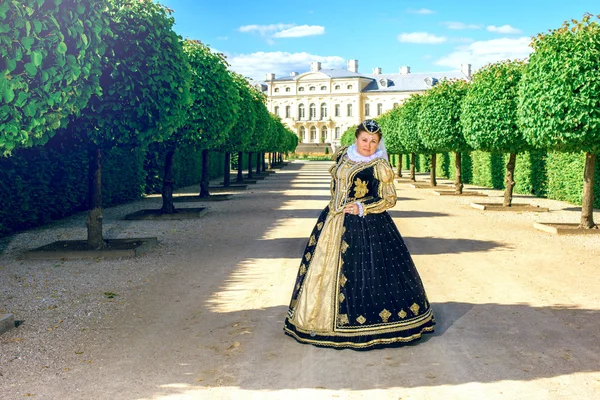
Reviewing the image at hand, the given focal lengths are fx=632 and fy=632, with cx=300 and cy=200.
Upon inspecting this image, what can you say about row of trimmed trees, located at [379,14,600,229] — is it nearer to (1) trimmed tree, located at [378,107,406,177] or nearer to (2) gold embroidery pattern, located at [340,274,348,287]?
(2) gold embroidery pattern, located at [340,274,348,287]

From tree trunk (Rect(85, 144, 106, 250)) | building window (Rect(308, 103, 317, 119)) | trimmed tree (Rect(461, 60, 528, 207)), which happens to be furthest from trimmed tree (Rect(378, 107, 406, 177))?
building window (Rect(308, 103, 317, 119))

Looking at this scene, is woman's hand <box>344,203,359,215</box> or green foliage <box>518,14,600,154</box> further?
green foliage <box>518,14,600,154</box>

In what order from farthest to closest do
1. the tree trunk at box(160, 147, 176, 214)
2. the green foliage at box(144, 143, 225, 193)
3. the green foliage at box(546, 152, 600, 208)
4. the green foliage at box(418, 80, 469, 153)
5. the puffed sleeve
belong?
the green foliage at box(144, 143, 225, 193)
the green foliage at box(418, 80, 469, 153)
the green foliage at box(546, 152, 600, 208)
the tree trunk at box(160, 147, 176, 214)
the puffed sleeve

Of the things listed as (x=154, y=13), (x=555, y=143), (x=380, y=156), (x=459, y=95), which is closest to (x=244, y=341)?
(x=380, y=156)

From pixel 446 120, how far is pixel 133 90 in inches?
589

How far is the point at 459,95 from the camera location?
23531 mm

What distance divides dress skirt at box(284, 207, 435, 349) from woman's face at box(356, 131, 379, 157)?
62 cm

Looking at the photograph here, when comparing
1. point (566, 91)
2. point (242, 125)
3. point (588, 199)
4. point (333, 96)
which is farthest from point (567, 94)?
point (333, 96)

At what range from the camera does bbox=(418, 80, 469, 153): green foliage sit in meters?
23.0

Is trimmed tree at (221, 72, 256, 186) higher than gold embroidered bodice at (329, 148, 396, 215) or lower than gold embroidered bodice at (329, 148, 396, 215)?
higher

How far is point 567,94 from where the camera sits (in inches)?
497

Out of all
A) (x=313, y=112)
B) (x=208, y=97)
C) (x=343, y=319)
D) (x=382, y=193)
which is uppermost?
(x=313, y=112)

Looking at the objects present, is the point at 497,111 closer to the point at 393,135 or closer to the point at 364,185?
the point at 364,185

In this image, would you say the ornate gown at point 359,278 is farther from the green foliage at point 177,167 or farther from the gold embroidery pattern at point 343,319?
the green foliage at point 177,167
